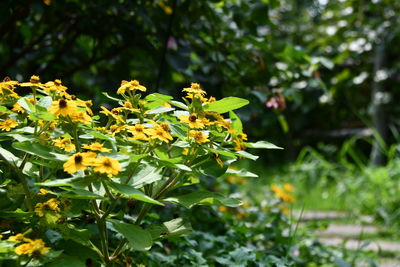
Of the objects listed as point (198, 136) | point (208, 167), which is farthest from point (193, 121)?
point (208, 167)

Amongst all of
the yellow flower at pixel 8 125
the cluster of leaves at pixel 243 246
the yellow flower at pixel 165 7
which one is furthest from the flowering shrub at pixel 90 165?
the yellow flower at pixel 165 7

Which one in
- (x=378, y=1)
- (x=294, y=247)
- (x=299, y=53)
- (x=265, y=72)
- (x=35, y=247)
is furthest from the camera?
(x=378, y=1)

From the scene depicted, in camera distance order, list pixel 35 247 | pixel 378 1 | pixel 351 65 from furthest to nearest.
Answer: pixel 351 65 < pixel 378 1 < pixel 35 247

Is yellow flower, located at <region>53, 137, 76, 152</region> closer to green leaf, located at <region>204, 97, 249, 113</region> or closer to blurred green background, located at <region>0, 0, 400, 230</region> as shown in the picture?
green leaf, located at <region>204, 97, 249, 113</region>

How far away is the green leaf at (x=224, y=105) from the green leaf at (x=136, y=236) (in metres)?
0.29

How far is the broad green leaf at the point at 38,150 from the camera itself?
86 cm

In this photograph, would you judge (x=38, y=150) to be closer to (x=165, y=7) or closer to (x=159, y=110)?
(x=159, y=110)

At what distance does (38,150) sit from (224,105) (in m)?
0.39

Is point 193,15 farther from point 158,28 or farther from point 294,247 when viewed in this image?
point 294,247

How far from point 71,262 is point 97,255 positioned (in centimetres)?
13

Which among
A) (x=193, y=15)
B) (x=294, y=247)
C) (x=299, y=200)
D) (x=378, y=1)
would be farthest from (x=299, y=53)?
(x=378, y=1)

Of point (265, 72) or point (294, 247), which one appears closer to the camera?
point (294, 247)

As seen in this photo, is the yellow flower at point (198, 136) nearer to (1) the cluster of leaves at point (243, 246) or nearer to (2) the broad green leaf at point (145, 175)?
(2) the broad green leaf at point (145, 175)

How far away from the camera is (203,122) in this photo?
3.24ft
